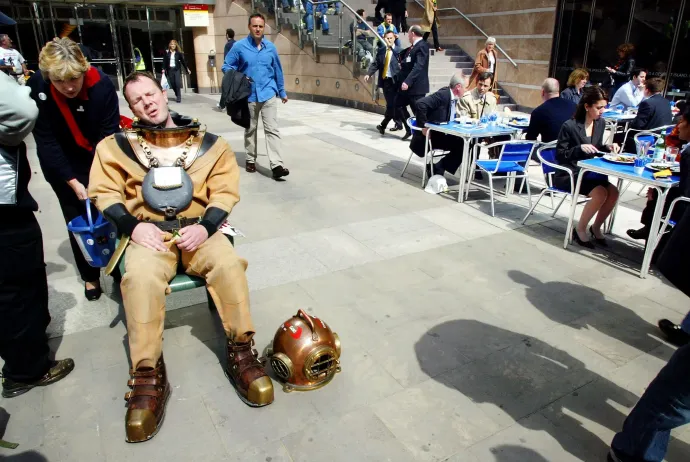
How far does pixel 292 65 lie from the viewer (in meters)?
16.0

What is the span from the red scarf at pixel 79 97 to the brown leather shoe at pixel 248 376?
1.76 m

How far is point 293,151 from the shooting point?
27.8 ft

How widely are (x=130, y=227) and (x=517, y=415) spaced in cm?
230

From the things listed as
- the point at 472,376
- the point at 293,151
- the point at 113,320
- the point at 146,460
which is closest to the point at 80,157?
the point at 113,320

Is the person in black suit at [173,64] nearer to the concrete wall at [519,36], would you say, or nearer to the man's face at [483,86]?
the concrete wall at [519,36]

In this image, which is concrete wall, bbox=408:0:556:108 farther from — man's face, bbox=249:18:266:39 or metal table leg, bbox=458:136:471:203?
man's face, bbox=249:18:266:39

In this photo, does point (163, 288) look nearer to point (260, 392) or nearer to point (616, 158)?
point (260, 392)

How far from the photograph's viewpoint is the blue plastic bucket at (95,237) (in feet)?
10.3

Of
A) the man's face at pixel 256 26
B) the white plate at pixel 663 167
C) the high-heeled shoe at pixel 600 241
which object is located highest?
the man's face at pixel 256 26

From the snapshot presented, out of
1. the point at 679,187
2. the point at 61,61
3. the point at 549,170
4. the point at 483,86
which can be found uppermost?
the point at 61,61

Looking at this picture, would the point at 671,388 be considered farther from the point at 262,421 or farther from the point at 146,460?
the point at 146,460

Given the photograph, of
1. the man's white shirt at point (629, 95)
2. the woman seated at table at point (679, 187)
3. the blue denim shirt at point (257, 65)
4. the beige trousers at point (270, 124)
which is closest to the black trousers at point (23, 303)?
the woman seated at table at point (679, 187)

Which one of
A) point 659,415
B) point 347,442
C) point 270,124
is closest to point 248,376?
point 347,442

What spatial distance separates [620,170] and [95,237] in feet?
13.7
